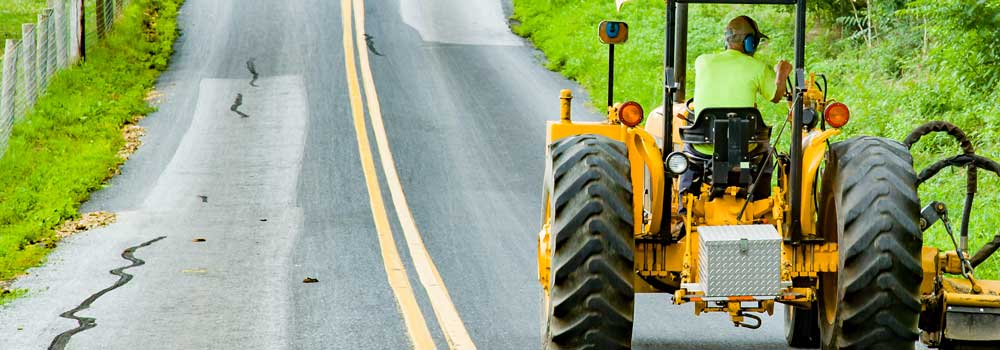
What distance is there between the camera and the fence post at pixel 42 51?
21.6 m

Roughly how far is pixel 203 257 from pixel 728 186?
6.61 m

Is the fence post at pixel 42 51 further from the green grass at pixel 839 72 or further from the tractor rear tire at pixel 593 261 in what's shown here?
the tractor rear tire at pixel 593 261

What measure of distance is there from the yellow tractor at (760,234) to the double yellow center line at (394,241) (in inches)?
81.7

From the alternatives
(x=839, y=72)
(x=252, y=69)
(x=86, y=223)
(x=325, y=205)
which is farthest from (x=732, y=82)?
(x=252, y=69)

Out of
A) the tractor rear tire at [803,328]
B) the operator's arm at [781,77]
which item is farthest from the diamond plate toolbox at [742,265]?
the tractor rear tire at [803,328]

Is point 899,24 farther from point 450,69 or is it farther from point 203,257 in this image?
point 203,257

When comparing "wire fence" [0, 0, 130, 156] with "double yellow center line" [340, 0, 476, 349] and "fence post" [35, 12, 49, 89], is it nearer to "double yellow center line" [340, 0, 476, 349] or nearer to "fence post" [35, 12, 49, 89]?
"fence post" [35, 12, 49, 89]

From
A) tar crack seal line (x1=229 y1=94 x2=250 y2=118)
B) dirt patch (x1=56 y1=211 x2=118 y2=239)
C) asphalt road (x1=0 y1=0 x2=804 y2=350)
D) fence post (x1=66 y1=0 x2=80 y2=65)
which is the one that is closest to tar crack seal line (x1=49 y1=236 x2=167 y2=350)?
asphalt road (x1=0 y1=0 x2=804 y2=350)

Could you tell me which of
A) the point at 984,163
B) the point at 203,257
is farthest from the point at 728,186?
the point at 203,257

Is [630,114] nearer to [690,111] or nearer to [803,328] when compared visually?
[690,111]

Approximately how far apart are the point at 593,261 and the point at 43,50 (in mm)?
17099

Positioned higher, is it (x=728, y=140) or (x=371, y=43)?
(x=728, y=140)

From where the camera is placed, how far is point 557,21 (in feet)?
90.1

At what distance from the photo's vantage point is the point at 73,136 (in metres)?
19.5
